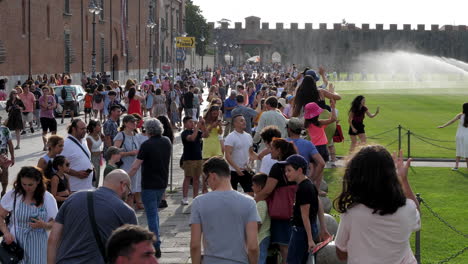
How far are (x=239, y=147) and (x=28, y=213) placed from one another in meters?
4.29

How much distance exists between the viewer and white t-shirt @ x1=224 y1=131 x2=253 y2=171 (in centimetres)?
1094

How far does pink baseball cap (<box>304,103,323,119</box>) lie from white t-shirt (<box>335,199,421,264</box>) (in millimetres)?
6373

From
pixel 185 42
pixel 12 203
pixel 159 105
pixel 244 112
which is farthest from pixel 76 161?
pixel 185 42

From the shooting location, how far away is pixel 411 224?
5.07m

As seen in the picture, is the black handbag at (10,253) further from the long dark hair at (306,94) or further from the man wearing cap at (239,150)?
the long dark hair at (306,94)

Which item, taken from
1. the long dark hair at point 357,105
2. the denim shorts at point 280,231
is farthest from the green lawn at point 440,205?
the long dark hair at point 357,105

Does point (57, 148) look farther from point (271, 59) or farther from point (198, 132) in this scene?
point (271, 59)

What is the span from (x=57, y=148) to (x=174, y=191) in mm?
5522

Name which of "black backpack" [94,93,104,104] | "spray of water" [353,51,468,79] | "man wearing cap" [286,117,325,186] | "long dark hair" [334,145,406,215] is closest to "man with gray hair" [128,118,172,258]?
"man wearing cap" [286,117,325,186]

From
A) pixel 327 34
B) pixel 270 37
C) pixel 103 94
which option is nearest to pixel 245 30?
pixel 270 37

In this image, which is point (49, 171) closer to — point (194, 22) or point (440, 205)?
point (440, 205)

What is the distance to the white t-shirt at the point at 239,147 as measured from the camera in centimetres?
1094

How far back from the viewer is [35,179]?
7.05m

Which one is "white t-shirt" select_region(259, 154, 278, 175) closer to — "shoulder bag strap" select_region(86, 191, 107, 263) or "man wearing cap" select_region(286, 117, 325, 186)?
"man wearing cap" select_region(286, 117, 325, 186)
